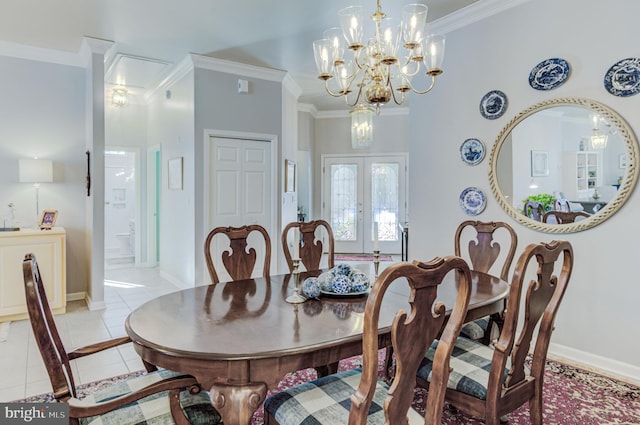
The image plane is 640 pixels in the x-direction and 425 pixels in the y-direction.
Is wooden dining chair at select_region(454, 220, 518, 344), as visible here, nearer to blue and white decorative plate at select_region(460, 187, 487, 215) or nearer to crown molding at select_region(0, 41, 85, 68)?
blue and white decorative plate at select_region(460, 187, 487, 215)

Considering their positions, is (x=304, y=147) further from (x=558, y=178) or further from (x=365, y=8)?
(x=558, y=178)

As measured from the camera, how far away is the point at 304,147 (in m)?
7.56

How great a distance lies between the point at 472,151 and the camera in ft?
11.2

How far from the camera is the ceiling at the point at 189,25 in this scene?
3346mm

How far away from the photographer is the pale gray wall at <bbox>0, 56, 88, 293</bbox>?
163 inches

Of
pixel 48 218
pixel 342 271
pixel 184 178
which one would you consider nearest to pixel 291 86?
pixel 184 178

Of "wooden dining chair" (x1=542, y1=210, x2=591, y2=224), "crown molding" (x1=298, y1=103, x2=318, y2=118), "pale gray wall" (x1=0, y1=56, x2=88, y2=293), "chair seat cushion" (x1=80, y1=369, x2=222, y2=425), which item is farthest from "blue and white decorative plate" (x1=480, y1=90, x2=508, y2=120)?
"crown molding" (x1=298, y1=103, x2=318, y2=118)

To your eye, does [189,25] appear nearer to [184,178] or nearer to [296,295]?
[184,178]

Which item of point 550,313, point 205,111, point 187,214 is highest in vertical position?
point 205,111

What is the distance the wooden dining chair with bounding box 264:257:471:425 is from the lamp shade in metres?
3.92

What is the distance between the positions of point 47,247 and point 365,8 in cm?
382

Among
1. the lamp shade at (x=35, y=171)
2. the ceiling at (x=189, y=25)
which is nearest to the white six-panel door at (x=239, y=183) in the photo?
the ceiling at (x=189, y=25)

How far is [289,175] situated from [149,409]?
448 centimetres

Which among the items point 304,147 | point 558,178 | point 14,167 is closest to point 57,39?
point 14,167
